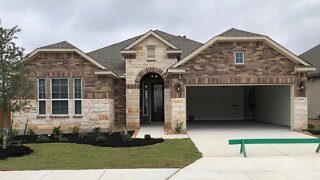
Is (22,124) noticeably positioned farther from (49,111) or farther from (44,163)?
(44,163)

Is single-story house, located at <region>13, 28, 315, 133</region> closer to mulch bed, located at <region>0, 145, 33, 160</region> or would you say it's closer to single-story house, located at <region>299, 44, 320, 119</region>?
single-story house, located at <region>299, 44, 320, 119</region>

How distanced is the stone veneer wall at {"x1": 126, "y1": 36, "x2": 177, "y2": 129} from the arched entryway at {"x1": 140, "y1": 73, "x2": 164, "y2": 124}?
2491mm

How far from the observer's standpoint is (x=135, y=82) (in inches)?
862

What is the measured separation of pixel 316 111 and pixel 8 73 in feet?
62.3

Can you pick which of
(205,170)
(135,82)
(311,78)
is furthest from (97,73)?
(311,78)

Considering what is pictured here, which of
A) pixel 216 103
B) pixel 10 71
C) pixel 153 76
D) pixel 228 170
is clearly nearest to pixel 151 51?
pixel 153 76

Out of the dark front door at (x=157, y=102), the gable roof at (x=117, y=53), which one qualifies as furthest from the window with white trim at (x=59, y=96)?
the dark front door at (x=157, y=102)

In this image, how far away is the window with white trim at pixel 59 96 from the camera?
65.0 ft

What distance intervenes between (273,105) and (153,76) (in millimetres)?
7949

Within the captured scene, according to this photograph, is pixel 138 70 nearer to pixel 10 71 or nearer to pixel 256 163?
pixel 10 71

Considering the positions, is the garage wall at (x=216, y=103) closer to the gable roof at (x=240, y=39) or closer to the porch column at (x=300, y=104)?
the porch column at (x=300, y=104)

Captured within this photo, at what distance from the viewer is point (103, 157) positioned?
1104 cm

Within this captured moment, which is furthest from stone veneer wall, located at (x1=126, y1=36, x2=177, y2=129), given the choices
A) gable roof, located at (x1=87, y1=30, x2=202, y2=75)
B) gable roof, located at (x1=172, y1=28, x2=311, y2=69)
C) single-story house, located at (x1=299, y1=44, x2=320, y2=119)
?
single-story house, located at (x1=299, y1=44, x2=320, y2=119)

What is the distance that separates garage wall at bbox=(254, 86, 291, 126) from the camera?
20609mm
